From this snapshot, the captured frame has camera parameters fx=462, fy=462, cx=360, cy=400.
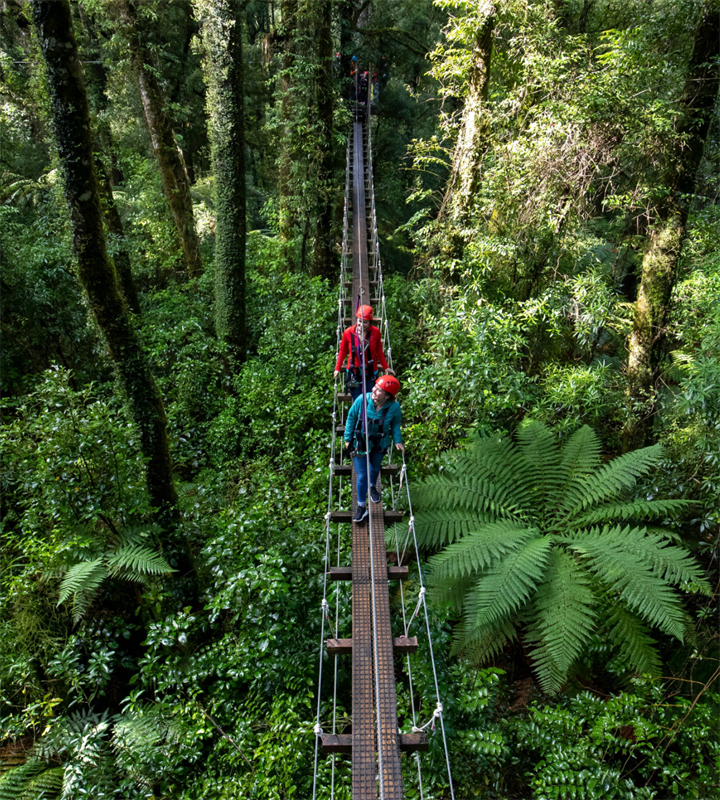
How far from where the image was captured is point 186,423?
5773 mm

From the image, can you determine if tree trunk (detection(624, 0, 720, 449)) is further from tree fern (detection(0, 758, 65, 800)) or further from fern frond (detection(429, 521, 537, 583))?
tree fern (detection(0, 758, 65, 800))

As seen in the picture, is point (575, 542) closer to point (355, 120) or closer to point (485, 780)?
point (485, 780)

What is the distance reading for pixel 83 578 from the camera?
10.4 feet

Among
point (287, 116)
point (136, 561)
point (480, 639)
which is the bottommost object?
point (480, 639)

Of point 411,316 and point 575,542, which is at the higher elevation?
point 411,316

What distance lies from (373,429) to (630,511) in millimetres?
1924

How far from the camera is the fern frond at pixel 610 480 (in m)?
3.46

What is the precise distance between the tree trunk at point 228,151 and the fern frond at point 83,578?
411 centimetres

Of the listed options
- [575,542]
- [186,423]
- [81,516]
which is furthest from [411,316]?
[81,516]

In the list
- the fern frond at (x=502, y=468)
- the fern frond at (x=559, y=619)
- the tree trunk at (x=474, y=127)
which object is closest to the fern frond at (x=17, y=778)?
the fern frond at (x=559, y=619)

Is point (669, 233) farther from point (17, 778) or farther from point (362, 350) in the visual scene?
point (17, 778)

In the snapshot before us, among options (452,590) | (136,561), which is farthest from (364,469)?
(136,561)

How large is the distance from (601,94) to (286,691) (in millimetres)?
5342

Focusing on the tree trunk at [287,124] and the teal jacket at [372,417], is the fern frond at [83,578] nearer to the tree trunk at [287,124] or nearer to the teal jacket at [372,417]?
the teal jacket at [372,417]
